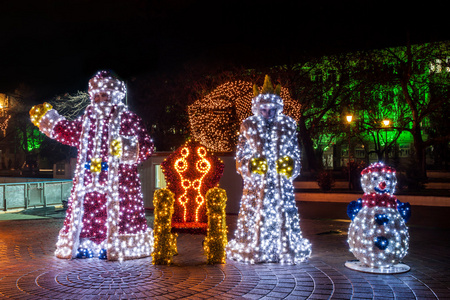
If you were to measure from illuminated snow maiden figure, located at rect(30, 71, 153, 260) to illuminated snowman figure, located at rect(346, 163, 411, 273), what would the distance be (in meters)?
3.19

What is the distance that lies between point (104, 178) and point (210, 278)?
2.34 meters

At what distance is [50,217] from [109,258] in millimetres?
6616

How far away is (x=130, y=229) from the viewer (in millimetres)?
6406

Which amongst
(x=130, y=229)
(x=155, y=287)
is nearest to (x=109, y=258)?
(x=130, y=229)

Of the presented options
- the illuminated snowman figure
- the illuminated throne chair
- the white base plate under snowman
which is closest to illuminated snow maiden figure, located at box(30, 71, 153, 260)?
the illuminated throne chair

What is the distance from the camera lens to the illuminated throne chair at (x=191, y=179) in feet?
23.9

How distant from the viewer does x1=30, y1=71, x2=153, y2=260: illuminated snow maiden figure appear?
249 inches

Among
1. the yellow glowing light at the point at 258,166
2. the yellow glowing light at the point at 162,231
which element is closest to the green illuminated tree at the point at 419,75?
the yellow glowing light at the point at 258,166

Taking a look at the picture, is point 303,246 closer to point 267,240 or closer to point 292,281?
point 267,240

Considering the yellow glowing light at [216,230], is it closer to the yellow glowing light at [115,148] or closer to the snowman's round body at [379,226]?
the yellow glowing light at [115,148]

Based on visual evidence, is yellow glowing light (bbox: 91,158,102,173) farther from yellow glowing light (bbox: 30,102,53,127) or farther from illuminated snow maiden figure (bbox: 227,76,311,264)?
illuminated snow maiden figure (bbox: 227,76,311,264)

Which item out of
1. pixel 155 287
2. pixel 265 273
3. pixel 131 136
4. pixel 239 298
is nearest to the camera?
pixel 239 298

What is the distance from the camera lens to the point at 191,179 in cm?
731

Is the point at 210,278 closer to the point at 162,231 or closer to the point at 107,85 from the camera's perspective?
the point at 162,231
